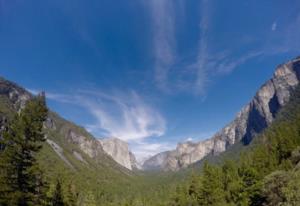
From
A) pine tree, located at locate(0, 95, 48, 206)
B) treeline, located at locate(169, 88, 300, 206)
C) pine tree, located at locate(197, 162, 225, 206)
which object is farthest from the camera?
pine tree, located at locate(197, 162, 225, 206)

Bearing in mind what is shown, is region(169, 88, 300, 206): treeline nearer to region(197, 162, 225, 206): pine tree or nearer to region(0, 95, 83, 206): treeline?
region(197, 162, 225, 206): pine tree

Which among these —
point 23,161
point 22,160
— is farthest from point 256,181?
point 22,160

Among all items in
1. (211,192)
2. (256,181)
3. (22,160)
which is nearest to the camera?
(22,160)

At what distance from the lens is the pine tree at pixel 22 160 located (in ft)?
76.0

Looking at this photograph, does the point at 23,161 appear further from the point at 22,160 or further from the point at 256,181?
the point at 256,181

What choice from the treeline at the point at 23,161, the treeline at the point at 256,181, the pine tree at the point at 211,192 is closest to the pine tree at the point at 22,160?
the treeline at the point at 23,161

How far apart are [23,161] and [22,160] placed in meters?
0.13

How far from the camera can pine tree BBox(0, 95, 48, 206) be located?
2316 centimetres

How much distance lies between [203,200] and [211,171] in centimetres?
871

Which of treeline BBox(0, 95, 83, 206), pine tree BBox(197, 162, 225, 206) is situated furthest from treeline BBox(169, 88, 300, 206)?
treeline BBox(0, 95, 83, 206)

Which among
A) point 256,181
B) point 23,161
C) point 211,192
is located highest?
point 256,181

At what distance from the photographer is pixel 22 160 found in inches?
937

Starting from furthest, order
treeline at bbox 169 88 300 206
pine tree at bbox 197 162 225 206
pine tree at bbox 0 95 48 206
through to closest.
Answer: pine tree at bbox 197 162 225 206
treeline at bbox 169 88 300 206
pine tree at bbox 0 95 48 206

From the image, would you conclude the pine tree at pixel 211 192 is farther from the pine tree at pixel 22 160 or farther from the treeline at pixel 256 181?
the pine tree at pixel 22 160
